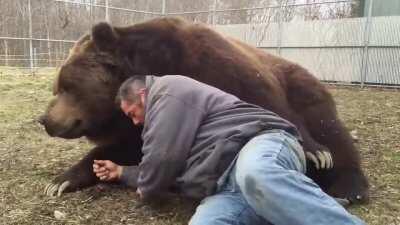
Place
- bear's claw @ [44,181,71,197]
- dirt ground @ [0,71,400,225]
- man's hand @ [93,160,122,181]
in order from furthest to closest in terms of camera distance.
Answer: bear's claw @ [44,181,71,197]
man's hand @ [93,160,122,181]
dirt ground @ [0,71,400,225]

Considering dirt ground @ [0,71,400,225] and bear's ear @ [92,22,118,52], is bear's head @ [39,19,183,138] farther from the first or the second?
dirt ground @ [0,71,400,225]

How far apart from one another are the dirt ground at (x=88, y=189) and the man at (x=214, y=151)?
21.9 inches

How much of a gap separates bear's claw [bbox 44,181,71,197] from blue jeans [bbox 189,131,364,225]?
1.37 meters

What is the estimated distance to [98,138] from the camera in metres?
3.88

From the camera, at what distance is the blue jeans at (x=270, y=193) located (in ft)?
6.98

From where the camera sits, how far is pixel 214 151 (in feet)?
8.46

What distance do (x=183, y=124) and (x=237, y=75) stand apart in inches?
39.0

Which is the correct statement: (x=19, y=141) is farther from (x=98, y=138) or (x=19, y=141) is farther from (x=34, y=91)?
(x=34, y=91)

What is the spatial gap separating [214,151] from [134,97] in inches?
26.6

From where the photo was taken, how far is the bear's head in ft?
12.0

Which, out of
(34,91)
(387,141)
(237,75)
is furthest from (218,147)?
(34,91)

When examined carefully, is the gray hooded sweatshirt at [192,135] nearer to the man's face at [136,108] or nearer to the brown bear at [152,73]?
the man's face at [136,108]

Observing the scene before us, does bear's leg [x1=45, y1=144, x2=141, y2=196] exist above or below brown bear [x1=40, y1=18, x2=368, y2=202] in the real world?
below

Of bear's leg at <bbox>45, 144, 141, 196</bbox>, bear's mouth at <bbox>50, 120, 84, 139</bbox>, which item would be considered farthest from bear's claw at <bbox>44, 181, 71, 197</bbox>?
bear's mouth at <bbox>50, 120, 84, 139</bbox>
